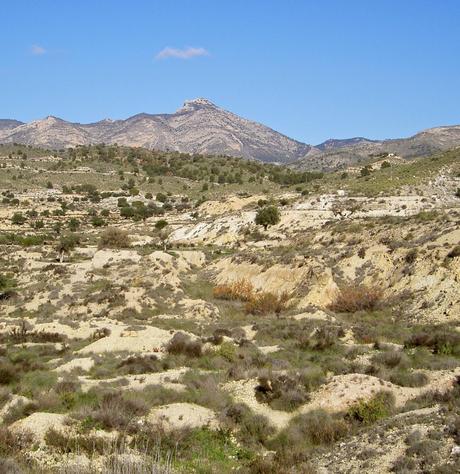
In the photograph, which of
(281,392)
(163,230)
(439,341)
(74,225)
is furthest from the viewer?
(74,225)

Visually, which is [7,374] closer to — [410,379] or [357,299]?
[410,379]

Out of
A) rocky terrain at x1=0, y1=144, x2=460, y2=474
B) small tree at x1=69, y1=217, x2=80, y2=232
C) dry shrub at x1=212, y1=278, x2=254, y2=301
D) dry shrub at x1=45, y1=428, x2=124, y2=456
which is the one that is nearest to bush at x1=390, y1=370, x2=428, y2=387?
rocky terrain at x1=0, y1=144, x2=460, y2=474

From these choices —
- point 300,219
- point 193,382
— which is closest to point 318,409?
point 193,382

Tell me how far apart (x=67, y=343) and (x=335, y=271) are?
18.9m

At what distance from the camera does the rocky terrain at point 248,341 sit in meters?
12.5

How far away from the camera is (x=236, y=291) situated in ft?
127

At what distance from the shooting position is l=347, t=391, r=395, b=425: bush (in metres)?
14.4

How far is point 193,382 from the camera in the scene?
17391mm

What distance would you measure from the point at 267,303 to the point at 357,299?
5.46m

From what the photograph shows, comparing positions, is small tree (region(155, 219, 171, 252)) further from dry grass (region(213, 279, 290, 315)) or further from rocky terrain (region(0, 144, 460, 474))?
dry grass (region(213, 279, 290, 315))

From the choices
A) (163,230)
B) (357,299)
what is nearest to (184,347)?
(357,299)

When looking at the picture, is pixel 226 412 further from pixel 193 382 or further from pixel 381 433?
pixel 381 433

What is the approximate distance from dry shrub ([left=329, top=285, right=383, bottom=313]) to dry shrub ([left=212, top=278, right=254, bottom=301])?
6300mm

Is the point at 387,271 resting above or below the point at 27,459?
above
